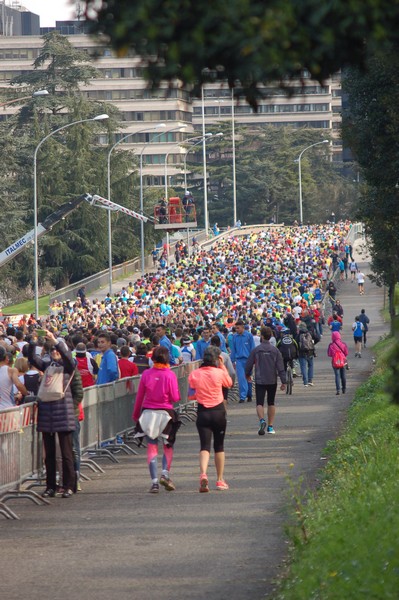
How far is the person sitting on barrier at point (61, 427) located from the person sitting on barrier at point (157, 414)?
0.72 m

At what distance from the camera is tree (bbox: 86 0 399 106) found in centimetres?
495

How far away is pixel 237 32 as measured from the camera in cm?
493

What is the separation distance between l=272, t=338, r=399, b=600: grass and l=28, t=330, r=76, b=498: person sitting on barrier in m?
2.59

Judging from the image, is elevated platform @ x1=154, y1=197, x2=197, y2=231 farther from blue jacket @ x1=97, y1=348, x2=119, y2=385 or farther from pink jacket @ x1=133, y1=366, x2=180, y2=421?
pink jacket @ x1=133, y1=366, x2=180, y2=421

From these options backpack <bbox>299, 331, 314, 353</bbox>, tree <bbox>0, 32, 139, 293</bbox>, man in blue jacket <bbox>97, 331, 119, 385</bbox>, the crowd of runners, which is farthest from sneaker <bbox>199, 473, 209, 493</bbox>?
tree <bbox>0, 32, 139, 293</bbox>

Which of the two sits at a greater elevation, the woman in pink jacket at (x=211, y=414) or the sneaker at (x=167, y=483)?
the woman in pink jacket at (x=211, y=414)

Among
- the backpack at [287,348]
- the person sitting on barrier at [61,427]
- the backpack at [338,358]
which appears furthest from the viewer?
the backpack at [287,348]

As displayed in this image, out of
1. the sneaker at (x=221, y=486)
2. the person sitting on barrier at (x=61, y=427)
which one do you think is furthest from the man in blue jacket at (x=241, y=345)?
the person sitting on barrier at (x=61, y=427)

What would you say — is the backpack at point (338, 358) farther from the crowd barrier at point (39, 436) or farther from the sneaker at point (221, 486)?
the sneaker at point (221, 486)

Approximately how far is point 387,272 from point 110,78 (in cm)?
11829

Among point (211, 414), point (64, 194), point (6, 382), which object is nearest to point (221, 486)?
point (211, 414)

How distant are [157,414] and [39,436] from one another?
4.08 ft

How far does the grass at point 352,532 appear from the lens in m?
7.89

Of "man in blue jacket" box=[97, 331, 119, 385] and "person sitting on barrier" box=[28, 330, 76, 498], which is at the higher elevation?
"man in blue jacket" box=[97, 331, 119, 385]
